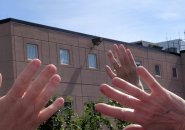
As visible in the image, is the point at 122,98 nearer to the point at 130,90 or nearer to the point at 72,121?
the point at 130,90

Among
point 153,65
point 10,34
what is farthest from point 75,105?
point 153,65

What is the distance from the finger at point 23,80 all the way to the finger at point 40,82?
0.09 feet

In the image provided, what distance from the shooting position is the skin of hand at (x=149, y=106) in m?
1.96

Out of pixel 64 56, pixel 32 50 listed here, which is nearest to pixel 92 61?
pixel 64 56

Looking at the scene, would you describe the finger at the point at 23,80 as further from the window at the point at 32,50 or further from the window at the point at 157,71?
the window at the point at 157,71

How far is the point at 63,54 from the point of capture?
33.4m

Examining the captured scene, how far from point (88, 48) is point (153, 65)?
880 cm

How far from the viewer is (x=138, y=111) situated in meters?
1.98

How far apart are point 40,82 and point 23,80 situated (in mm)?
75

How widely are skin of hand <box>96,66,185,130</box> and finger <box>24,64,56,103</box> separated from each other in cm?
23

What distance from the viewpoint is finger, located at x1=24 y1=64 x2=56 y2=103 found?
6.58ft

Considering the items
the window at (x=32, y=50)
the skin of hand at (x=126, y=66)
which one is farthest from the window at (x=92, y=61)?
the skin of hand at (x=126, y=66)

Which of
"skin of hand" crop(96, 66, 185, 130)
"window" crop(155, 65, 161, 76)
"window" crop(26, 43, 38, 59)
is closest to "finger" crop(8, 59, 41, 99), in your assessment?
"skin of hand" crop(96, 66, 185, 130)

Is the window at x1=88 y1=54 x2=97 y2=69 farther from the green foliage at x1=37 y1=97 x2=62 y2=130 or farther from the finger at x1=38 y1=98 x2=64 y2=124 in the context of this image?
the finger at x1=38 y1=98 x2=64 y2=124
